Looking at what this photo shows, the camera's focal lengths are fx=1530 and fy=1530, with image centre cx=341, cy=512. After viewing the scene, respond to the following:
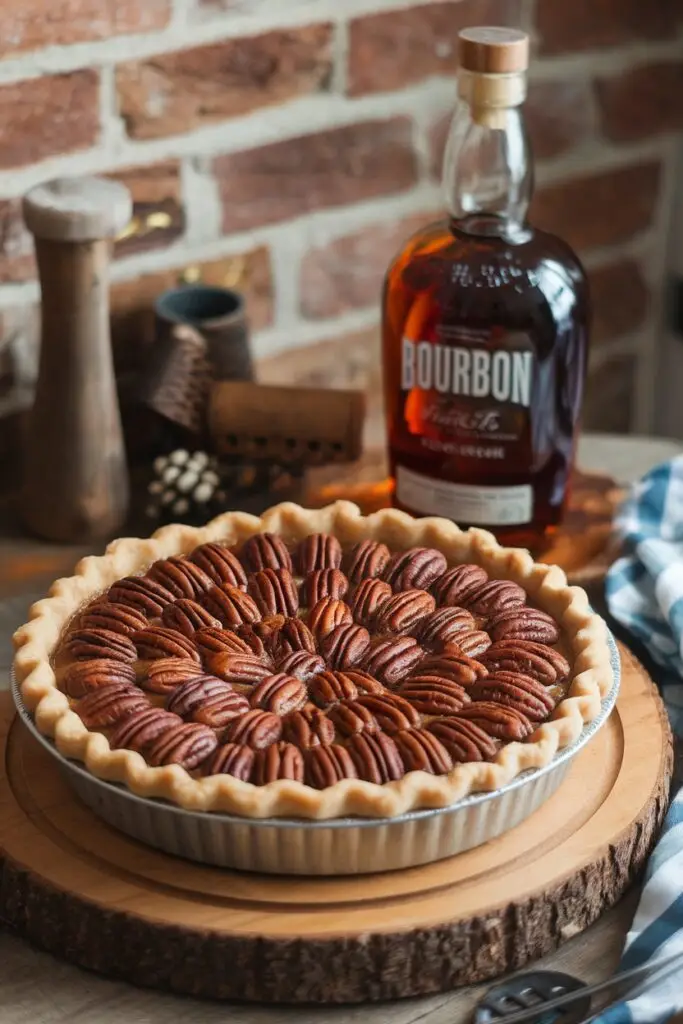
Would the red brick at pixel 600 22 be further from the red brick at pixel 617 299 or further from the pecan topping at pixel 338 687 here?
the pecan topping at pixel 338 687

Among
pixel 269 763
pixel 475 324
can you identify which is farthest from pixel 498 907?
pixel 475 324

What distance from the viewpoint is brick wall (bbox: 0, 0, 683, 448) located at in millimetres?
1533

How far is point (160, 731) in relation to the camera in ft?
3.39

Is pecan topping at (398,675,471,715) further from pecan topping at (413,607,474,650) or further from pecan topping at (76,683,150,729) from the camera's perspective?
pecan topping at (76,683,150,729)

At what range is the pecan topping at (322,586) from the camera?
48.0 inches

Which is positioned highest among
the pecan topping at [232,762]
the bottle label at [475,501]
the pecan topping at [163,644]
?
the pecan topping at [232,762]

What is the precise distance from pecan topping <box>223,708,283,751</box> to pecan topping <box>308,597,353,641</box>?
129mm

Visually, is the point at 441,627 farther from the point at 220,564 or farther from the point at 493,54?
the point at 493,54

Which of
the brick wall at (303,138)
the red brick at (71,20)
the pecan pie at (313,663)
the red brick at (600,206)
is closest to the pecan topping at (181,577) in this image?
the pecan pie at (313,663)

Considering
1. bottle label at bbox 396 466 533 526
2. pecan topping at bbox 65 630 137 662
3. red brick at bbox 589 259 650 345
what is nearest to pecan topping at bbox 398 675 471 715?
pecan topping at bbox 65 630 137 662

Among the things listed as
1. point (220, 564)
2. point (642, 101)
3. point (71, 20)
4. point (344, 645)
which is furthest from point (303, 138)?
point (344, 645)

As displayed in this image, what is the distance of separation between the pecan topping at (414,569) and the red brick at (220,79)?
0.61 metres

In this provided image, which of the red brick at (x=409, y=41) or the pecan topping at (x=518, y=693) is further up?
the red brick at (x=409, y=41)

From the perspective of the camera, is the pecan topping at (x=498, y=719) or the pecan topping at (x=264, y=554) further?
the pecan topping at (x=264, y=554)
